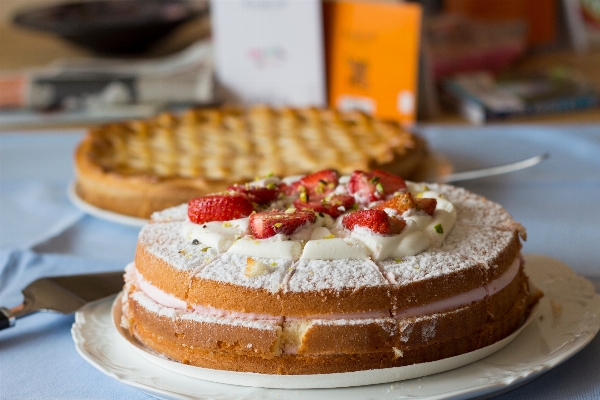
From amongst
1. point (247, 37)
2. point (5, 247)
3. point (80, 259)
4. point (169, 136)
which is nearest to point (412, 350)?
point (80, 259)

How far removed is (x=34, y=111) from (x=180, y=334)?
205 centimetres

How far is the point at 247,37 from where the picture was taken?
2.97 m

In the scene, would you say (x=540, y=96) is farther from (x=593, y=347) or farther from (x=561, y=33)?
(x=593, y=347)

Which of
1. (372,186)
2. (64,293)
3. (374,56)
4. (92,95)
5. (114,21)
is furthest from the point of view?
(114,21)

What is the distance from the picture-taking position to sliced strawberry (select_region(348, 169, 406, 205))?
132 cm

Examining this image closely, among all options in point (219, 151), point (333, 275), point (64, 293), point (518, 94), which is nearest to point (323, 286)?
point (333, 275)

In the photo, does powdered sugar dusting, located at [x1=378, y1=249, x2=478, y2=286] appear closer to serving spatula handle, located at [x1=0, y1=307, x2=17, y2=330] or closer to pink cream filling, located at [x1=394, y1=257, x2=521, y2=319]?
pink cream filling, located at [x1=394, y1=257, x2=521, y2=319]

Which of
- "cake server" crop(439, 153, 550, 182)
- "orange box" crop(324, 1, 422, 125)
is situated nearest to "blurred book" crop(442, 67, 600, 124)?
"orange box" crop(324, 1, 422, 125)

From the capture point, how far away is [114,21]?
11.8 ft

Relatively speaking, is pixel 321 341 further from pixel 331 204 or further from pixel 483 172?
pixel 483 172

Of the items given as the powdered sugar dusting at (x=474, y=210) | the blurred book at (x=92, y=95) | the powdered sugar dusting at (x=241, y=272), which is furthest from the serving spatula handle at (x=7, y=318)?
the blurred book at (x=92, y=95)

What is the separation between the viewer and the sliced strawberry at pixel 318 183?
1.38m

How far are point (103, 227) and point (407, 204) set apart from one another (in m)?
1.00

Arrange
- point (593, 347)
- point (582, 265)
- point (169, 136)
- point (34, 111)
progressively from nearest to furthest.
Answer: point (593, 347) < point (582, 265) < point (169, 136) < point (34, 111)
